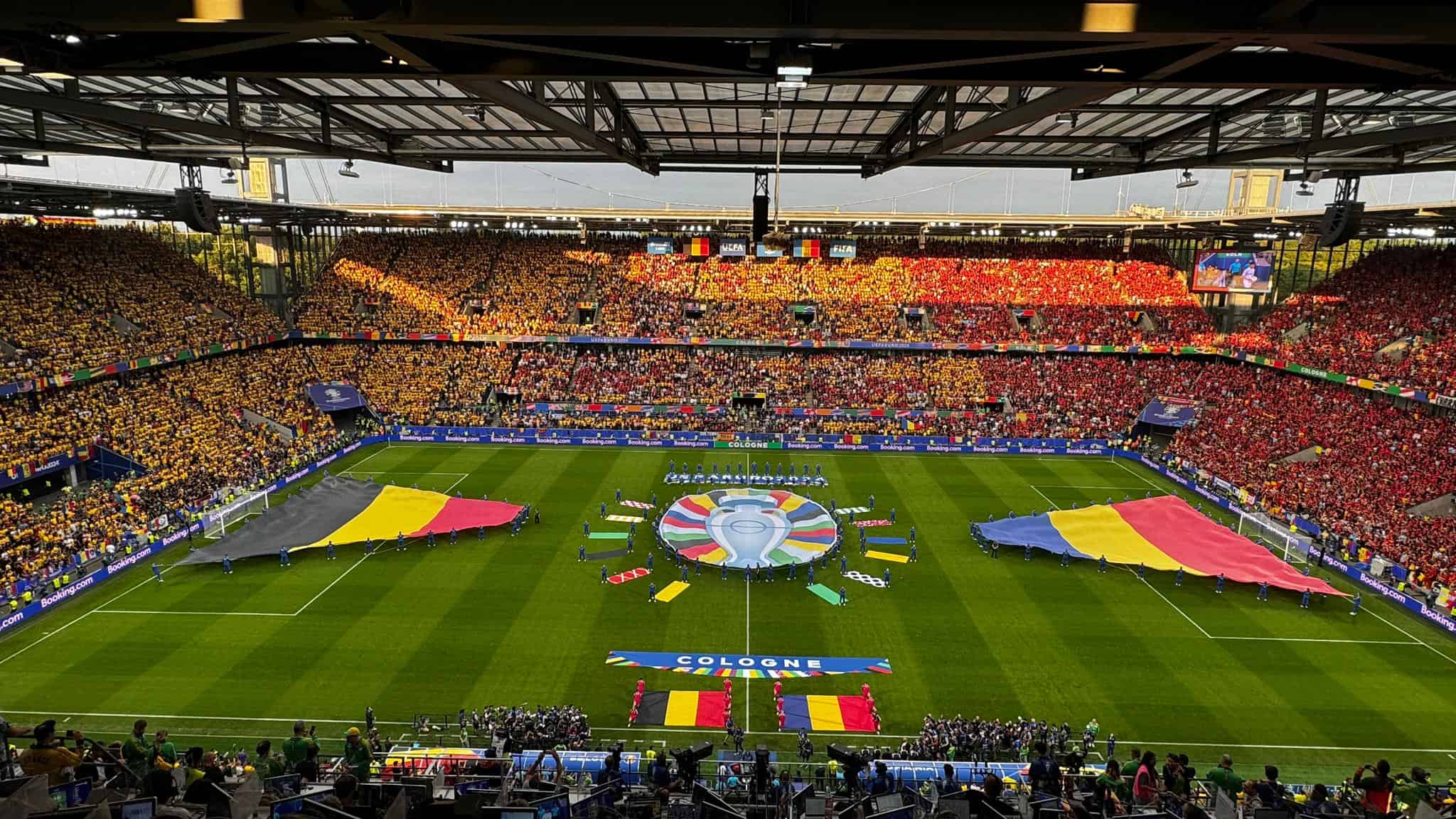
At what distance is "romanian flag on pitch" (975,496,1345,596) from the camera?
26.1 m

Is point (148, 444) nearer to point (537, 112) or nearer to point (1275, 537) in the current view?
point (537, 112)

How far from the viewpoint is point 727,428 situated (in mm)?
45844

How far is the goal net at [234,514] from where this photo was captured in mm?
29781

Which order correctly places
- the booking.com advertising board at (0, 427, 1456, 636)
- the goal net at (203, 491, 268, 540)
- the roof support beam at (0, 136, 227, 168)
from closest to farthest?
the roof support beam at (0, 136, 227, 168)
the goal net at (203, 491, 268, 540)
the booking.com advertising board at (0, 427, 1456, 636)

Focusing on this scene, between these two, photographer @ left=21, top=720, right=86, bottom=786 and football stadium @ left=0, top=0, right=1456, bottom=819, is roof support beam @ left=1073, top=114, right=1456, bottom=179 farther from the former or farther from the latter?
photographer @ left=21, top=720, right=86, bottom=786

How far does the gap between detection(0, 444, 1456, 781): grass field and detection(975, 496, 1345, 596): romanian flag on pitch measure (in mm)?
704

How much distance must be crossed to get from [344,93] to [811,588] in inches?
786

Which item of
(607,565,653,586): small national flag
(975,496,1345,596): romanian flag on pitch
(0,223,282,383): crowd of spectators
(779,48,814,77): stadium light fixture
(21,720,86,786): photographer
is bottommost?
(607,565,653,586): small national flag

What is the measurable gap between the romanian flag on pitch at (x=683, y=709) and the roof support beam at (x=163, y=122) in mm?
14215

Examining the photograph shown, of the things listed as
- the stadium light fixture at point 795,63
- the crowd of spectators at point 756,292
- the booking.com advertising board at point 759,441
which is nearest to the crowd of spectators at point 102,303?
the crowd of spectators at point 756,292

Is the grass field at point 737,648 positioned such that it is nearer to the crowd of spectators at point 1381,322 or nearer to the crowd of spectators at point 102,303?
the crowd of spectators at point 102,303

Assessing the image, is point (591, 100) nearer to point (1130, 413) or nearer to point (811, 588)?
point (811, 588)

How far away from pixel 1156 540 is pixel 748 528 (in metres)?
15.8

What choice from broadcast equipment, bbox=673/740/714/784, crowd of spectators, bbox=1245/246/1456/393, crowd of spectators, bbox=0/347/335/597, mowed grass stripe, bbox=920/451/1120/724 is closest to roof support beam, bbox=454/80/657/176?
broadcast equipment, bbox=673/740/714/784
